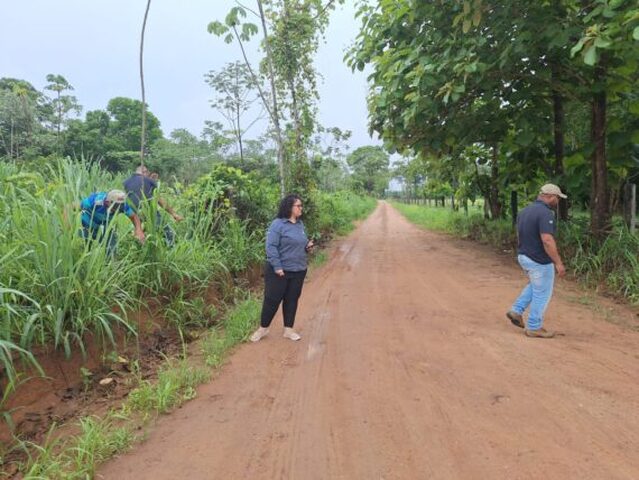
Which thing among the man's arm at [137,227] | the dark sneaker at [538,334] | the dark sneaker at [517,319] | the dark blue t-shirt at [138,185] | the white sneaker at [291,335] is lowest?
the white sneaker at [291,335]

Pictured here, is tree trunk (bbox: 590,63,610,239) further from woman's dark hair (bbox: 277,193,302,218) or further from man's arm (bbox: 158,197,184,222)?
man's arm (bbox: 158,197,184,222)

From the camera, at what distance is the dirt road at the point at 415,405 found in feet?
9.07

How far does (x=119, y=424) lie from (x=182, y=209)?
4.15 metres

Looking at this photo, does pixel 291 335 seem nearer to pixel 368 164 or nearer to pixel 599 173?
pixel 599 173

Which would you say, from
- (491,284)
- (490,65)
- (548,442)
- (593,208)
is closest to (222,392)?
(548,442)

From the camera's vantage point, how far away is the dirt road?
277 centimetres

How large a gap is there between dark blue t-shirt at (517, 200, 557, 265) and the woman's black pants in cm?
244

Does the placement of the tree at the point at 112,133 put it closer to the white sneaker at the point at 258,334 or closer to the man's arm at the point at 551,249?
the white sneaker at the point at 258,334

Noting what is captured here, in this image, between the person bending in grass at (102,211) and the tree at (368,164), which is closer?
the person bending in grass at (102,211)

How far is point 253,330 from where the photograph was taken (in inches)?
213

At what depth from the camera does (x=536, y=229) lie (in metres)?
4.91

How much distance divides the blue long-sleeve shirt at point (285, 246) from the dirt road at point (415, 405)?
0.87 metres

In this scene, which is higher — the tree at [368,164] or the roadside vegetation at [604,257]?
the tree at [368,164]

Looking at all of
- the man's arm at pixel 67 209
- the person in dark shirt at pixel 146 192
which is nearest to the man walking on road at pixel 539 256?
the person in dark shirt at pixel 146 192
